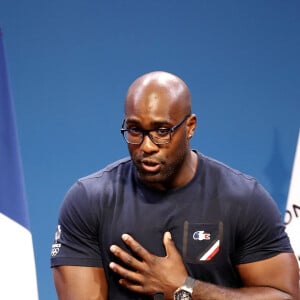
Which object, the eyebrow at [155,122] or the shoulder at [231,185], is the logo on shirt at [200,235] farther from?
the eyebrow at [155,122]

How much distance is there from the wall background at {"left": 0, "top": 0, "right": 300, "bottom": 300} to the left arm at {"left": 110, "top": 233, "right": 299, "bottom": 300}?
111cm

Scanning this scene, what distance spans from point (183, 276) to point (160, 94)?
1.48ft

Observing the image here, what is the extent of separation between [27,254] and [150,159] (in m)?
0.74

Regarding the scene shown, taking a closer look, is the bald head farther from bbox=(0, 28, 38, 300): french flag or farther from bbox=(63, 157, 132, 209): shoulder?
bbox=(0, 28, 38, 300): french flag

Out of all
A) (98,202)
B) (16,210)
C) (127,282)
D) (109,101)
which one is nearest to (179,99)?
(98,202)

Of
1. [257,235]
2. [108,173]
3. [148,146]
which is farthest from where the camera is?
[108,173]

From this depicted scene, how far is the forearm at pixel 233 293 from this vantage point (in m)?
1.65

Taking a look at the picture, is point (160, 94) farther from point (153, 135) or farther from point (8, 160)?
point (8, 160)

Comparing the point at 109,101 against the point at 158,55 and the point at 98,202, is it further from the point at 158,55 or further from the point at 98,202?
the point at 98,202

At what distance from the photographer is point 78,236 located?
1.73 m

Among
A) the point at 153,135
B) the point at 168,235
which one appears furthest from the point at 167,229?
the point at 153,135

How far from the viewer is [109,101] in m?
2.75

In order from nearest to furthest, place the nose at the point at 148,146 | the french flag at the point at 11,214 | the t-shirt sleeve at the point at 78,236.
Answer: the nose at the point at 148,146 < the t-shirt sleeve at the point at 78,236 < the french flag at the point at 11,214

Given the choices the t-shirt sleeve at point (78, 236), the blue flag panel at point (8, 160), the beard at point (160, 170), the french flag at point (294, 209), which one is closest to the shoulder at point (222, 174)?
the beard at point (160, 170)
